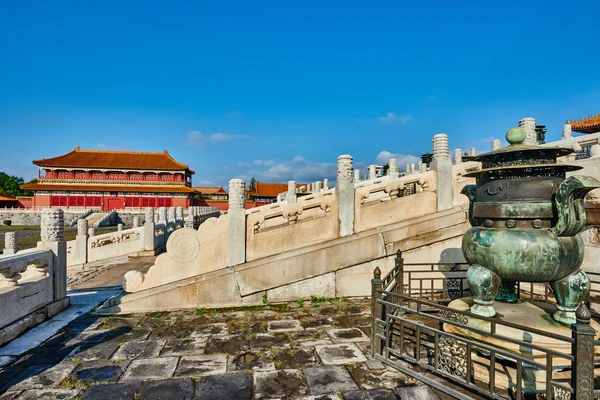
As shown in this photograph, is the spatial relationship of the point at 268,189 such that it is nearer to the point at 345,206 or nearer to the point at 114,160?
the point at 114,160

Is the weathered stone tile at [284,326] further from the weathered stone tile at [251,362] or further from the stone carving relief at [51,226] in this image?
the stone carving relief at [51,226]

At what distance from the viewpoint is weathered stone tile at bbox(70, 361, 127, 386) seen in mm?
3496

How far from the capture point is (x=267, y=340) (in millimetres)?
→ 4527

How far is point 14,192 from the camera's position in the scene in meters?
61.9

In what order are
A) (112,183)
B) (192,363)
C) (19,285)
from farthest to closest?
(112,183) → (19,285) → (192,363)

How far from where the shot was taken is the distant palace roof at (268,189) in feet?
186

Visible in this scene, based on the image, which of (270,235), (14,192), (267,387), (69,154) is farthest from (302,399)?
(14,192)

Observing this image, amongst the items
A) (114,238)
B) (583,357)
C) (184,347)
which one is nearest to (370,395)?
(583,357)

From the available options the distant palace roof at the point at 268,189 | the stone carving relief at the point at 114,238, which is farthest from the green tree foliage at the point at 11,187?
the stone carving relief at the point at 114,238

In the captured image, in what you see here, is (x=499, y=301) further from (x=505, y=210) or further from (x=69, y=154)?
(x=69, y=154)

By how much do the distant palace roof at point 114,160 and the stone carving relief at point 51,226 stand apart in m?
46.5

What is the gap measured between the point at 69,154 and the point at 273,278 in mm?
57736

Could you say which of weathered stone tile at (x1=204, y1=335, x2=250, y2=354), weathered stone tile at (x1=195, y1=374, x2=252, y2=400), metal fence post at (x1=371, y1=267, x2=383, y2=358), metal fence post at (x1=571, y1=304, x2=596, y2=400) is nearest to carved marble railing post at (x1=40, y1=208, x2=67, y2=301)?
weathered stone tile at (x1=204, y1=335, x2=250, y2=354)

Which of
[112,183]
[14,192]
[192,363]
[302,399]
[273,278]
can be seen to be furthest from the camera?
[14,192]
